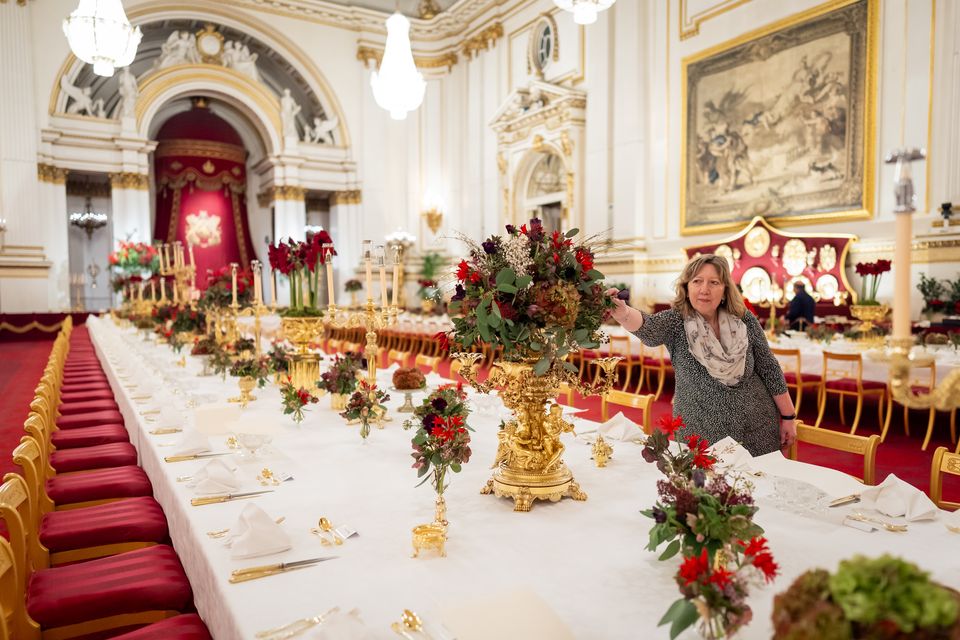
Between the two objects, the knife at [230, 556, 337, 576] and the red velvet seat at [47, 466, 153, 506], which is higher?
the knife at [230, 556, 337, 576]

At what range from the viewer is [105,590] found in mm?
2209

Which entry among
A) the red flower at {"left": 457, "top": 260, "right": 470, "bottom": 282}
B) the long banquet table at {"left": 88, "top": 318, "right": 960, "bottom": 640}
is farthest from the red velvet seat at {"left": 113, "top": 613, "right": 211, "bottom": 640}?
the red flower at {"left": 457, "top": 260, "right": 470, "bottom": 282}

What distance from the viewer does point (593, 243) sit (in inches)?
82.3

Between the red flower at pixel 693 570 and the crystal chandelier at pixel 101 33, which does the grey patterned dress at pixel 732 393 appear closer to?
the red flower at pixel 693 570

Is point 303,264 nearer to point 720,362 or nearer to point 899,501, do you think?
point 720,362

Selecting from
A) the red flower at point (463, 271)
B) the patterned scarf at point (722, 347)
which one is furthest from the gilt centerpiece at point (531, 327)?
the patterned scarf at point (722, 347)

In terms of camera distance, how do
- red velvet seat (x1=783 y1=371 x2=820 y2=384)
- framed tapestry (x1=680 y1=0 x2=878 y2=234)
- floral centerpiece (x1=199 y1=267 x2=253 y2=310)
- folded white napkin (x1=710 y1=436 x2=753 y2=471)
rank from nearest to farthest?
folded white napkin (x1=710 y1=436 x2=753 y2=471) < floral centerpiece (x1=199 y1=267 x2=253 y2=310) < red velvet seat (x1=783 y1=371 x2=820 y2=384) < framed tapestry (x1=680 y1=0 x2=878 y2=234)

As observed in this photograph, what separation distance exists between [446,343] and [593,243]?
586 mm

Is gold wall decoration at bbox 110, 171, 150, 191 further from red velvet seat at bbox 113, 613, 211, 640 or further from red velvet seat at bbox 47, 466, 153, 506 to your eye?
red velvet seat at bbox 113, 613, 211, 640

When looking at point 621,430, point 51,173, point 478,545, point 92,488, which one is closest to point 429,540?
point 478,545

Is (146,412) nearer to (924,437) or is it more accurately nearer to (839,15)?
(924,437)

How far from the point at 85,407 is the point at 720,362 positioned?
5281 millimetres

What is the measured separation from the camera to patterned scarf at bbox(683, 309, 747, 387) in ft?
8.72

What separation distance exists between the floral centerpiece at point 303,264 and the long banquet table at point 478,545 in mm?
1356
